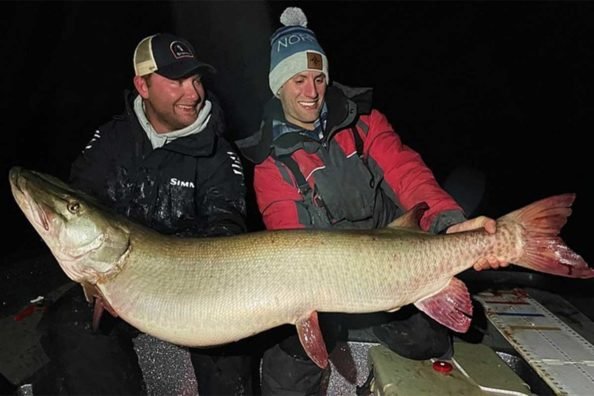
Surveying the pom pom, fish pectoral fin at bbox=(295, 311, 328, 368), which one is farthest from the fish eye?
the pom pom

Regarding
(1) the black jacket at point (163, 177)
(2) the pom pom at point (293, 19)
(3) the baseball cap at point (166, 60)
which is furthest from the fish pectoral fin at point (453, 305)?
(2) the pom pom at point (293, 19)

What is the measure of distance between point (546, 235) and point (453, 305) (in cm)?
51

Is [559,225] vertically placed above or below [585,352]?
above

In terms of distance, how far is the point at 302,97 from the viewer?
352 cm

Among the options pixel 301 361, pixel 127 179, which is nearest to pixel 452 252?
pixel 301 361

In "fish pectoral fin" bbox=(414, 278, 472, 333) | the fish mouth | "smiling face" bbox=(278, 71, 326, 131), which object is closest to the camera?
the fish mouth

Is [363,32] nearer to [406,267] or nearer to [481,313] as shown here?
[481,313]

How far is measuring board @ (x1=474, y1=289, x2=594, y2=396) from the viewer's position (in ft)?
10.1

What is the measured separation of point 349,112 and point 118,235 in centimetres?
161

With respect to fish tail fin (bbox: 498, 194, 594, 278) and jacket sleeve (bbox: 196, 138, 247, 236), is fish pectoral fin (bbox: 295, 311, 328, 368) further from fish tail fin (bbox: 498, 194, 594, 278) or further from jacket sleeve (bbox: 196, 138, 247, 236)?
fish tail fin (bbox: 498, 194, 594, 278)

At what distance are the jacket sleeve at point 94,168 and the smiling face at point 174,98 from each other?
1.22 feet

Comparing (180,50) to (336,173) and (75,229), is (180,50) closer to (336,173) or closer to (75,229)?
(336,173)

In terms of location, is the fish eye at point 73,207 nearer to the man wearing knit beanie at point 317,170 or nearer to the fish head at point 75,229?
the fish head at point 75,229

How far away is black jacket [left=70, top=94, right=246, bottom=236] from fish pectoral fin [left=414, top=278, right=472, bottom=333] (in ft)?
4.04
